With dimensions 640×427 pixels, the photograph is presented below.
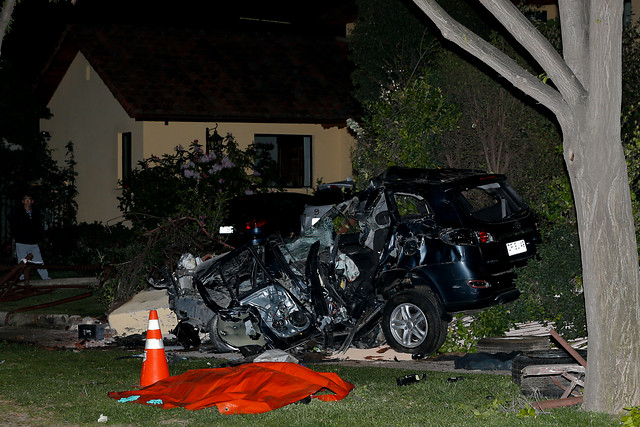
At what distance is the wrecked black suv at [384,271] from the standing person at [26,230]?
973cm

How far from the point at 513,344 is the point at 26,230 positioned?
12.9 m

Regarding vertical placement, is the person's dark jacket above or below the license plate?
above

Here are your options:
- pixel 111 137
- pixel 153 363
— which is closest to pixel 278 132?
pixel 111 137

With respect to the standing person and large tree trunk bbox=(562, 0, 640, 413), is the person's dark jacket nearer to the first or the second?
the standing person

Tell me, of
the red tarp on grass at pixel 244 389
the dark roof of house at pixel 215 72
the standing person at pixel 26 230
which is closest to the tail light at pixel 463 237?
the red tarp on grass at pixel 244 389

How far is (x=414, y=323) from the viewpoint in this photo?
34.4ft

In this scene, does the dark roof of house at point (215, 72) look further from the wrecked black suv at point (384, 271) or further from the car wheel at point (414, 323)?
the car wheel at point (414, 323)

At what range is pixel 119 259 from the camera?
1555 centimetres

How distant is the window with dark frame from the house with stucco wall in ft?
0.10

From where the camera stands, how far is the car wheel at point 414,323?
1033 cm

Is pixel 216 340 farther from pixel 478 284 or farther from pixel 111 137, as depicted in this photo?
pixel 111 137

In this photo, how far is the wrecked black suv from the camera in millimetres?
10305

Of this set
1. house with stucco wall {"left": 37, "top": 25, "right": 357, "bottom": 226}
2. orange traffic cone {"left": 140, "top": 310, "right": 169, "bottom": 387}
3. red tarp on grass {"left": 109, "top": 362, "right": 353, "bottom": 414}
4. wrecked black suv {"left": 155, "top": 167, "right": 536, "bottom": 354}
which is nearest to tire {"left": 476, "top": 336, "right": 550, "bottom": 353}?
wrecked black suv {"left": 155, "top": 167, "right": 536, "bottom": 354}

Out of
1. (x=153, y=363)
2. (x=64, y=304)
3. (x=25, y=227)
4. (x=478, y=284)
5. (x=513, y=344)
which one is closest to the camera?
(x=153, y=363)
